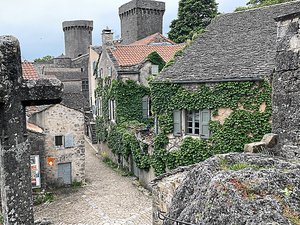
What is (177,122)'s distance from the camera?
17031 millimetres

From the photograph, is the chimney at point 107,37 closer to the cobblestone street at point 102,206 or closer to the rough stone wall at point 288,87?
the cobblestone street at point 102,206

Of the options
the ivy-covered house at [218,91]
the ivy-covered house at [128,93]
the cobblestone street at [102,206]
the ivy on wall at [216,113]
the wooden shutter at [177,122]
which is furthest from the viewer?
the ivy-covered house at [128,93]

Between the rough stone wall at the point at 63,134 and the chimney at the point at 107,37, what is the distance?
8.90 meters

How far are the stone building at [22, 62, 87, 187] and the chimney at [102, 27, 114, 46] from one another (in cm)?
798

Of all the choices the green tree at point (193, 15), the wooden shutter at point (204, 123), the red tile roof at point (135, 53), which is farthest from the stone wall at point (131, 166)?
the green tree at point (193, 15)

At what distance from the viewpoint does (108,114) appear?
93.4 ft

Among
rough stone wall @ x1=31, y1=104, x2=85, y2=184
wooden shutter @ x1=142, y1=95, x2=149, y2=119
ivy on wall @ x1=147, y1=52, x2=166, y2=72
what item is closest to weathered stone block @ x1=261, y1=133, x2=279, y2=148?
rough stone wall @ x1=31, y1=104, x2=85, y2=184

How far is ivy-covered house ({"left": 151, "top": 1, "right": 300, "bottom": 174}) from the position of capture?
13930mm

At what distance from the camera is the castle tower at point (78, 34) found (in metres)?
65.8

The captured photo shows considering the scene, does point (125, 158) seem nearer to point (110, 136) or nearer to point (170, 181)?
point (110, 136)

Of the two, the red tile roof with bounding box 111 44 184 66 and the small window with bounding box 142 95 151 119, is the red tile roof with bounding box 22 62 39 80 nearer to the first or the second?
the red tile roof with bounding box 111 44 184 66

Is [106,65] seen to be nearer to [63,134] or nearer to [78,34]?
[63,134]

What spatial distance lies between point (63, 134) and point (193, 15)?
26661mm

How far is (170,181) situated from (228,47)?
976cm
